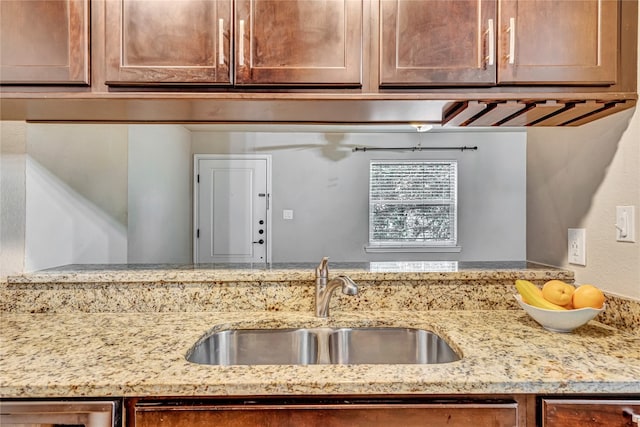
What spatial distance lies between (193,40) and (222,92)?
163 millimetres

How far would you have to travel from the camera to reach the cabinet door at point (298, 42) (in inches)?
42.6

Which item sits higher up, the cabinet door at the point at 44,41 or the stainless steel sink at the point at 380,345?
the cabinet door at the point at 44,41

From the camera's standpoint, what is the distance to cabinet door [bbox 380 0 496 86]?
1.08 metres

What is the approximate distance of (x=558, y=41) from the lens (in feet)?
3.55

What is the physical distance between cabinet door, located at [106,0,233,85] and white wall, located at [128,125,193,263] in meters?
1.66

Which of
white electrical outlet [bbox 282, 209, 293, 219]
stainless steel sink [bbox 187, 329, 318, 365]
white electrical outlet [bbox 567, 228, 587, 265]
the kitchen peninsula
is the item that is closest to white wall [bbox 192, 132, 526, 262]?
white electrical outlet [bbox 282, 209, 293, 219]

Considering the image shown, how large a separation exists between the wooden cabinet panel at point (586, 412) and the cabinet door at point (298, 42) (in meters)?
0.96

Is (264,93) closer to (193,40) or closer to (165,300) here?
(193,40)

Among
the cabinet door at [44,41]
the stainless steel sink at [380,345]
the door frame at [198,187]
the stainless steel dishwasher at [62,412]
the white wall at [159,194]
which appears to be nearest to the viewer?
the stainless steel dishwasher at [62,412]

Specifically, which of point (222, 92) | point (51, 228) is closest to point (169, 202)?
point (51, 228)

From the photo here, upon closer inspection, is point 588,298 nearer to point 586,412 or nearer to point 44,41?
point 586,412

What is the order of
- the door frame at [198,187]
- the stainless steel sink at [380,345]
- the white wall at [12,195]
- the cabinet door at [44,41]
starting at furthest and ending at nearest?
the door frame at [198,187] < the white wall at [12,195] < the stainless steel sink at [380,345] < the cabinet door at [44,41]

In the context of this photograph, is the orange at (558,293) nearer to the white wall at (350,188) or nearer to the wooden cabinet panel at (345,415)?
the wooden cabinet panel at (345,415)

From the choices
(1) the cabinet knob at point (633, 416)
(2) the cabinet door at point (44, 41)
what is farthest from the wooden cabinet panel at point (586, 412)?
(2) the cabinet door at point (44, 41)
